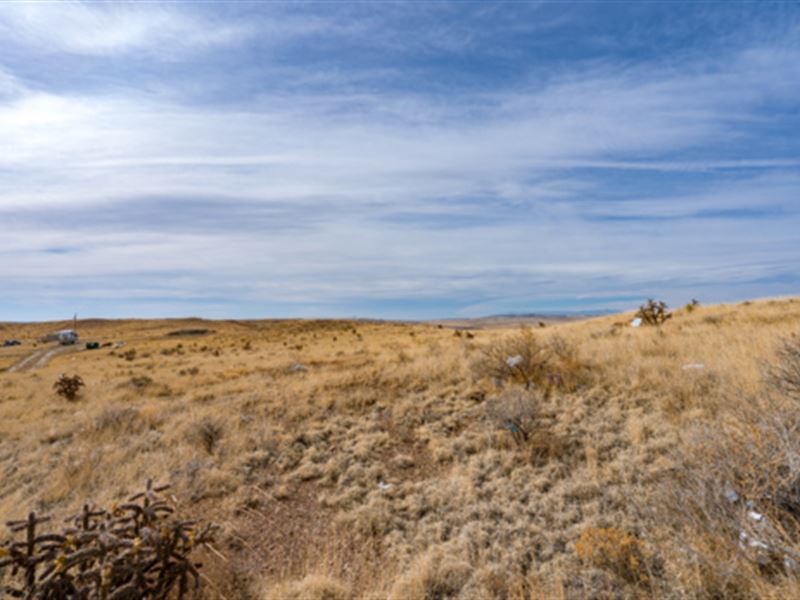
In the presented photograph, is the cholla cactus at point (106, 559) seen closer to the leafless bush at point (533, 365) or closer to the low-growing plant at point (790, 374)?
the low-growing plant at point (790, 374)

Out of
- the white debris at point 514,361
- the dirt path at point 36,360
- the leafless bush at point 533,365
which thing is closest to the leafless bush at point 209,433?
the leafless bush at point 533,365

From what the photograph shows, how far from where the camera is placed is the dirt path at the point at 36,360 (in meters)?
29.7

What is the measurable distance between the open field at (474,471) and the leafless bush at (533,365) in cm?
5

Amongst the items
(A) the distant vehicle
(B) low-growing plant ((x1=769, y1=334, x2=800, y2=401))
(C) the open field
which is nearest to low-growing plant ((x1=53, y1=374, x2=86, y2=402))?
(C) the open field

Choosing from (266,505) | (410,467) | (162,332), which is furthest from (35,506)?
(162,332)

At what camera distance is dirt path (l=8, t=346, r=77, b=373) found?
1168 inches

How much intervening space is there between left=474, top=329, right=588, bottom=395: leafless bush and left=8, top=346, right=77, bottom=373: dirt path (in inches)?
1162

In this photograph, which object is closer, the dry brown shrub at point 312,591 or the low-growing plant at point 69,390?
the dry brown shrub at point 312,591

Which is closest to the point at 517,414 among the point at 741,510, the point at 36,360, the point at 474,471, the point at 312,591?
the point at 474,471

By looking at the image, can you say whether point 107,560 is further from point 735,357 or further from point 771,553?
point 735,357

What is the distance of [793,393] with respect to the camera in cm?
565

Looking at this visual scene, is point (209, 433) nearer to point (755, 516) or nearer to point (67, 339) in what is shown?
point (755, 516)

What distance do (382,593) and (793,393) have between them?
17.8 feet

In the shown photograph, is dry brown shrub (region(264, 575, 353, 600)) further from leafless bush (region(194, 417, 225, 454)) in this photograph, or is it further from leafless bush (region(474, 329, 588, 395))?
leafless bush (region(474, 329, 588, 395))
